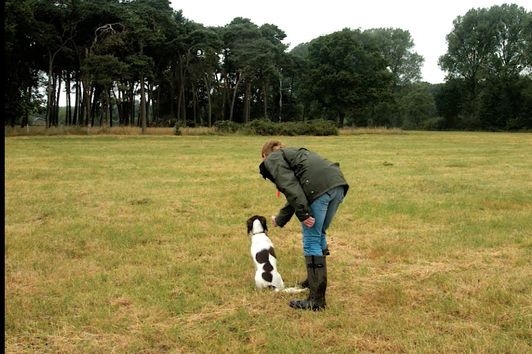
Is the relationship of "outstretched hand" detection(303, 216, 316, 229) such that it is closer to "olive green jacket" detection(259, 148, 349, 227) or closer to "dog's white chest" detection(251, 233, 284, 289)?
"olive green jacket" detection(259, 148, 349, 227)

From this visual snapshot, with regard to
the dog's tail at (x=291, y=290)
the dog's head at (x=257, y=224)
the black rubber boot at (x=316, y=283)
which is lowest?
the dog's tail at (x=291, y=290)

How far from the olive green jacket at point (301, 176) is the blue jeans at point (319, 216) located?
7 centimetres

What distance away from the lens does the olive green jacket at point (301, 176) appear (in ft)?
15.5

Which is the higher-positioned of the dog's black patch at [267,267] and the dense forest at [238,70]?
the dense forest at [238,70]

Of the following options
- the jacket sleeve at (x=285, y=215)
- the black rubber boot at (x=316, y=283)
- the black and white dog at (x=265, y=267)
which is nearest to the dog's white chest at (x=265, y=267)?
the black and white dog at (x=265, y=267)

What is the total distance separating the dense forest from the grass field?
1220 inches

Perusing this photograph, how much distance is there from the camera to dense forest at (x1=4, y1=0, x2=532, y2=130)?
44.6 metres

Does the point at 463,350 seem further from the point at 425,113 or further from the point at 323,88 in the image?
the point at 425,113

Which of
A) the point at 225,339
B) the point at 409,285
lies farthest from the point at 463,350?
the point at 225,339

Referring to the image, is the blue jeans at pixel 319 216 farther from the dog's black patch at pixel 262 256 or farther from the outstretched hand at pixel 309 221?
the dog's black patch at pixel 262 256

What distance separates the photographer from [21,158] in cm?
2109

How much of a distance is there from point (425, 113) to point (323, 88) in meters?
29.8

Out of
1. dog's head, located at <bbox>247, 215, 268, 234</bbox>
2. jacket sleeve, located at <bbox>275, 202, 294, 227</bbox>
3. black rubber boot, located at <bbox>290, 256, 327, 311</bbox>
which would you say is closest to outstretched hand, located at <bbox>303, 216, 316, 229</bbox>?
black rubber boot, located at <bbox>290, 256, 327, 311</bbox>

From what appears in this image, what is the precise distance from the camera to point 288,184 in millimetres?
4777
